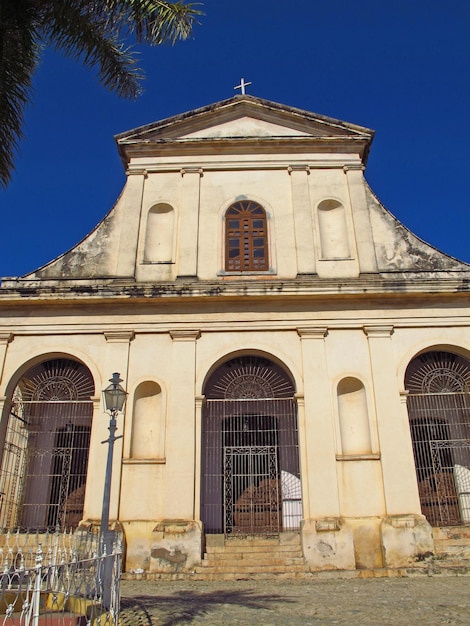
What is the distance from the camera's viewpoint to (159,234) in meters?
12.7

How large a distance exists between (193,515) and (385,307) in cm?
542

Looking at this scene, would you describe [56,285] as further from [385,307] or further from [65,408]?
[385,307]

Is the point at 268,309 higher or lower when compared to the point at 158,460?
higher

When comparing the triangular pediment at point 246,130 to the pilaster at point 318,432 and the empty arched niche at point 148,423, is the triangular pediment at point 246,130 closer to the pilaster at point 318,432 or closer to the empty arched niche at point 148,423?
the pilaster at point 318,432

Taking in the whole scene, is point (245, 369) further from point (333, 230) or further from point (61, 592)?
point (61, 592)

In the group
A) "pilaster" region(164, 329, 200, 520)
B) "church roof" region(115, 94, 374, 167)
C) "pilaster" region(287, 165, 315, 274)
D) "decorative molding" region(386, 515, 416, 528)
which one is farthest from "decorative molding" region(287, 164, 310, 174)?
"decorative molding" region(386, 515, 416, 528)

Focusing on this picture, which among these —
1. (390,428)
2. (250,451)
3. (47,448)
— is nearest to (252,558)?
(250,451)

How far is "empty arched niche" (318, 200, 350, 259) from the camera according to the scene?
40.5 feet

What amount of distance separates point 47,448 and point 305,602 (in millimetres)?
7120

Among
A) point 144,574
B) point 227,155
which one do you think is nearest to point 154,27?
point 227,155

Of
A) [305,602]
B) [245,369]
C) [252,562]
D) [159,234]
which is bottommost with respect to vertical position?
[305,602]

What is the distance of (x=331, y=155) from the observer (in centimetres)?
1320

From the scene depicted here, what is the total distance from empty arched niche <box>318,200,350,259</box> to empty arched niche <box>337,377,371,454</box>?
2.87 metres

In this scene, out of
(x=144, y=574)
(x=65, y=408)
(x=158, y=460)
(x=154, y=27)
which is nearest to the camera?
(x=154, y=27)
